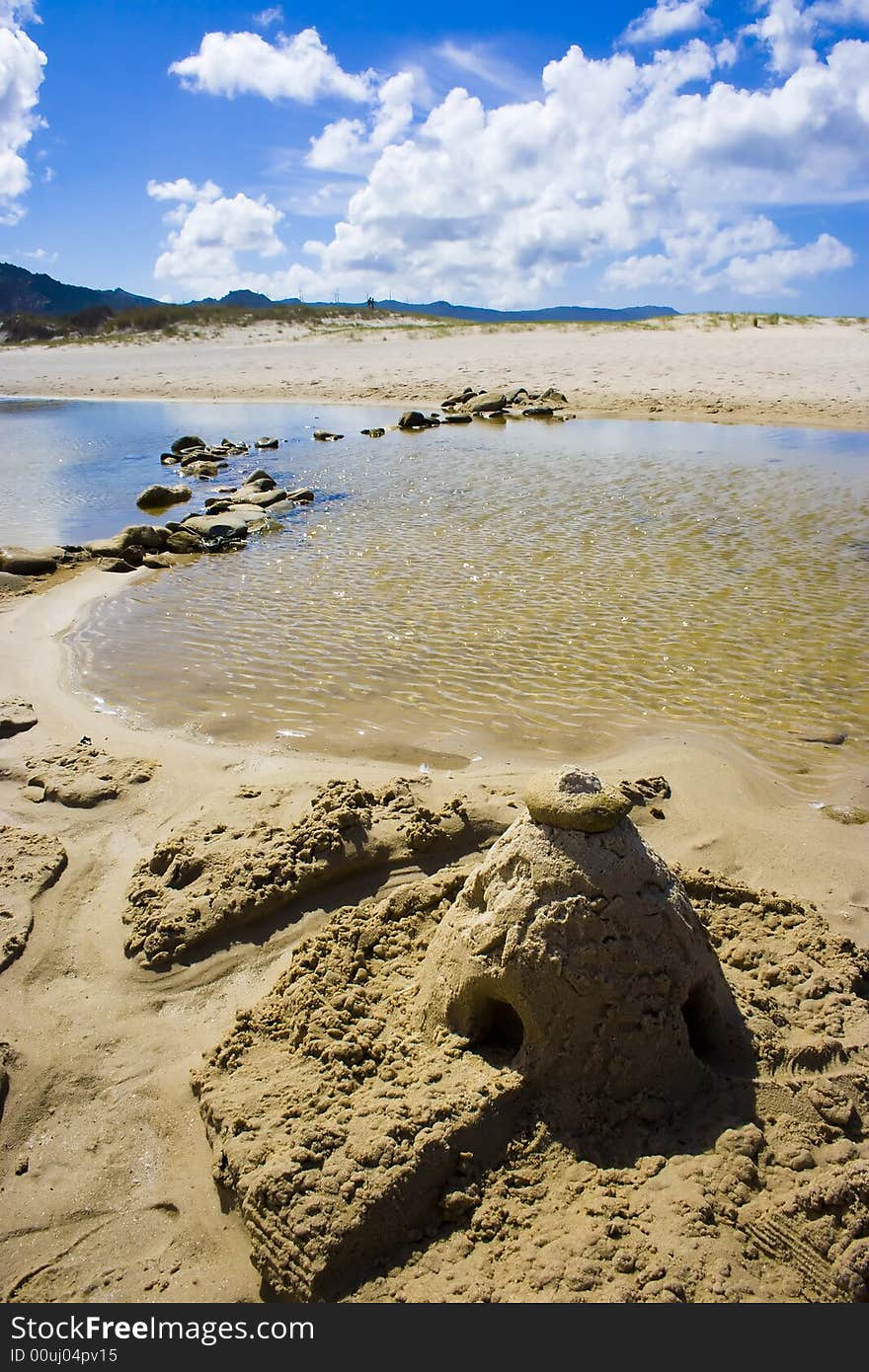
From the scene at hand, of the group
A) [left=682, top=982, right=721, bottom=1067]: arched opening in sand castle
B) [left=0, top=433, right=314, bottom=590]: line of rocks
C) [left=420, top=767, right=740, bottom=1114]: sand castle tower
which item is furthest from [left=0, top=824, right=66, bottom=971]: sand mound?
[left=0, top=433, right=314, bottom=590]: line of rocks

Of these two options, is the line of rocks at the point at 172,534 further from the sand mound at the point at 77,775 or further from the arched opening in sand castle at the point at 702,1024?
the arched opening in sand castle at the point at 702,1024

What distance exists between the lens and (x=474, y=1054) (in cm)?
307

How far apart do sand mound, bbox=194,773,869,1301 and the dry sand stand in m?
17.6

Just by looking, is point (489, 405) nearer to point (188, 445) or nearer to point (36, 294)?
point (188, 445)

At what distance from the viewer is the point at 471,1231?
8.66 feet

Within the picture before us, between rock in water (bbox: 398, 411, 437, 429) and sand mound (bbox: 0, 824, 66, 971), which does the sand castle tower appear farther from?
rock in water (bbox: 398, 411, 437, 429)

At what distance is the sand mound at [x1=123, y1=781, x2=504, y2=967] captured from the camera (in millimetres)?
4039

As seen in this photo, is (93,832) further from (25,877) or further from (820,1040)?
(820,1040)

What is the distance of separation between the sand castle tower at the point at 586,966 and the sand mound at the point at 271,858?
4.16ft

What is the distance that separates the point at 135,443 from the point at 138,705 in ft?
52.6

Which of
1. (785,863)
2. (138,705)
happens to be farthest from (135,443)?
(785,863)

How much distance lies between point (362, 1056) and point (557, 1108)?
28.9 inches

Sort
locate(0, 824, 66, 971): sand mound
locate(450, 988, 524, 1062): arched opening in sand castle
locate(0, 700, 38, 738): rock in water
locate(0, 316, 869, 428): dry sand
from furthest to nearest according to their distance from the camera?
locate(0, 316, 869, 428): dry sand
locate(0, 700, 38, 738): rock in water
locate(0, 824, 66, 971): sand mound
locate(450, 988, 524, 1062): arched opening in sand castle

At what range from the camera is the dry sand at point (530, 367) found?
20.5 m
